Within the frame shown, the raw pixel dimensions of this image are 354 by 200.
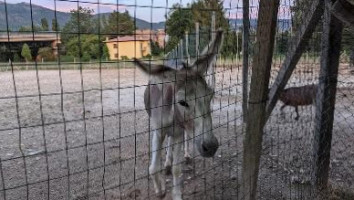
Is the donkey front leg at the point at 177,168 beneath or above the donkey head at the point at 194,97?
beneath

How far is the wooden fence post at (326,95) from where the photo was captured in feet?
14.8

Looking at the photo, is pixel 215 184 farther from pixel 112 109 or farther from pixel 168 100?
pixel 112 109

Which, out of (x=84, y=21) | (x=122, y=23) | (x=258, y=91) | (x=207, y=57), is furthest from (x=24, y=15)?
(x=207, y=57)

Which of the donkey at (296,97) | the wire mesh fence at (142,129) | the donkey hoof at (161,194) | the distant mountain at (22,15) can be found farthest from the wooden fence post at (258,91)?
the donkey at (296,97)

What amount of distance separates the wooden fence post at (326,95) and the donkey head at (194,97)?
1.26m

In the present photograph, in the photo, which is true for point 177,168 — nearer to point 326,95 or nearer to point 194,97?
point 194,97

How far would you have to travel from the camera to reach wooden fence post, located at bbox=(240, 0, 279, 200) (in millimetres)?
2979

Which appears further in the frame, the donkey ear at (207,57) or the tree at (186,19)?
the donkey ear at (207,57)

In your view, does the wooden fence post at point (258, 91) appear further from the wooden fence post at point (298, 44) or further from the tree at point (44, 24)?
the tree at point (44, 24)

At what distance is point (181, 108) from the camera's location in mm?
4070

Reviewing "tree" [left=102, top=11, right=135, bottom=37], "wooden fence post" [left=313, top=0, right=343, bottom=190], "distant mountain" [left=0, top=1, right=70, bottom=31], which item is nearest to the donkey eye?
"tree" [left=102, top=11, right=135, bottom=37]

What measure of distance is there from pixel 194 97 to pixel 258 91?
0.92m

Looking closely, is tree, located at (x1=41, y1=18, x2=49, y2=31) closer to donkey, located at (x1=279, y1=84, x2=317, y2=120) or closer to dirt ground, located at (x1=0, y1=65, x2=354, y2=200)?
dirt ground, located at (x1=0, y1=65, x2=354, y2=200)

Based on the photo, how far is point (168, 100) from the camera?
4414 millimetres
